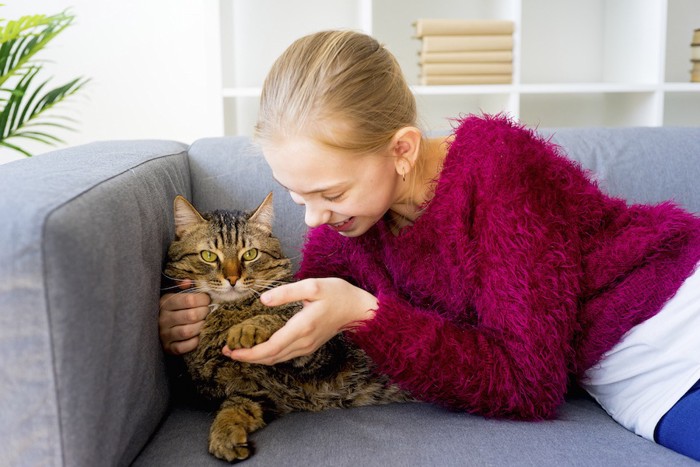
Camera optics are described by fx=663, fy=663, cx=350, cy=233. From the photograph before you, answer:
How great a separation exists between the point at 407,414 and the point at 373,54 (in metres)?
0.67

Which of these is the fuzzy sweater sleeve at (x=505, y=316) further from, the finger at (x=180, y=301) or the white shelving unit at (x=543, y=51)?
the white shelving unit at (x=543, y=51)

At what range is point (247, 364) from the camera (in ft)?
4.18

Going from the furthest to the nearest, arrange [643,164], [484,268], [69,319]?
[643,164]
[484,268]
[69,319]

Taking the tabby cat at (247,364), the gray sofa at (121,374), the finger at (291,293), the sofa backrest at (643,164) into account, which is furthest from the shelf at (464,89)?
the finger at (291,293)

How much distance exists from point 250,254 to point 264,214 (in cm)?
11

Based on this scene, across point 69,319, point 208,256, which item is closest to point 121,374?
point 69,319

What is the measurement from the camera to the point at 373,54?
1.20m

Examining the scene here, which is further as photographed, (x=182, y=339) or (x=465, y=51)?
(x=465, y=51)

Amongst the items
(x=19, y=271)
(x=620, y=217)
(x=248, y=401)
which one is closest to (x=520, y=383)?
(x=620, y=217)

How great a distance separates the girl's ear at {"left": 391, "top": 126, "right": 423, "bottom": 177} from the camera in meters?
1.21

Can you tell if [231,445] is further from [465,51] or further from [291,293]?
[465,51]

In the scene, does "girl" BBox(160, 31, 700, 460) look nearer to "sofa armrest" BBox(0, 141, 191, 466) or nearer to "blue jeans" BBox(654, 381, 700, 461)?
"blue jeans" BBox(654, 381, 700, 461)

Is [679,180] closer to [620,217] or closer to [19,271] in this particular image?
[620,217]

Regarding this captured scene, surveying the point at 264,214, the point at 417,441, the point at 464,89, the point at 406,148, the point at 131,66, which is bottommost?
the point at 417,441
